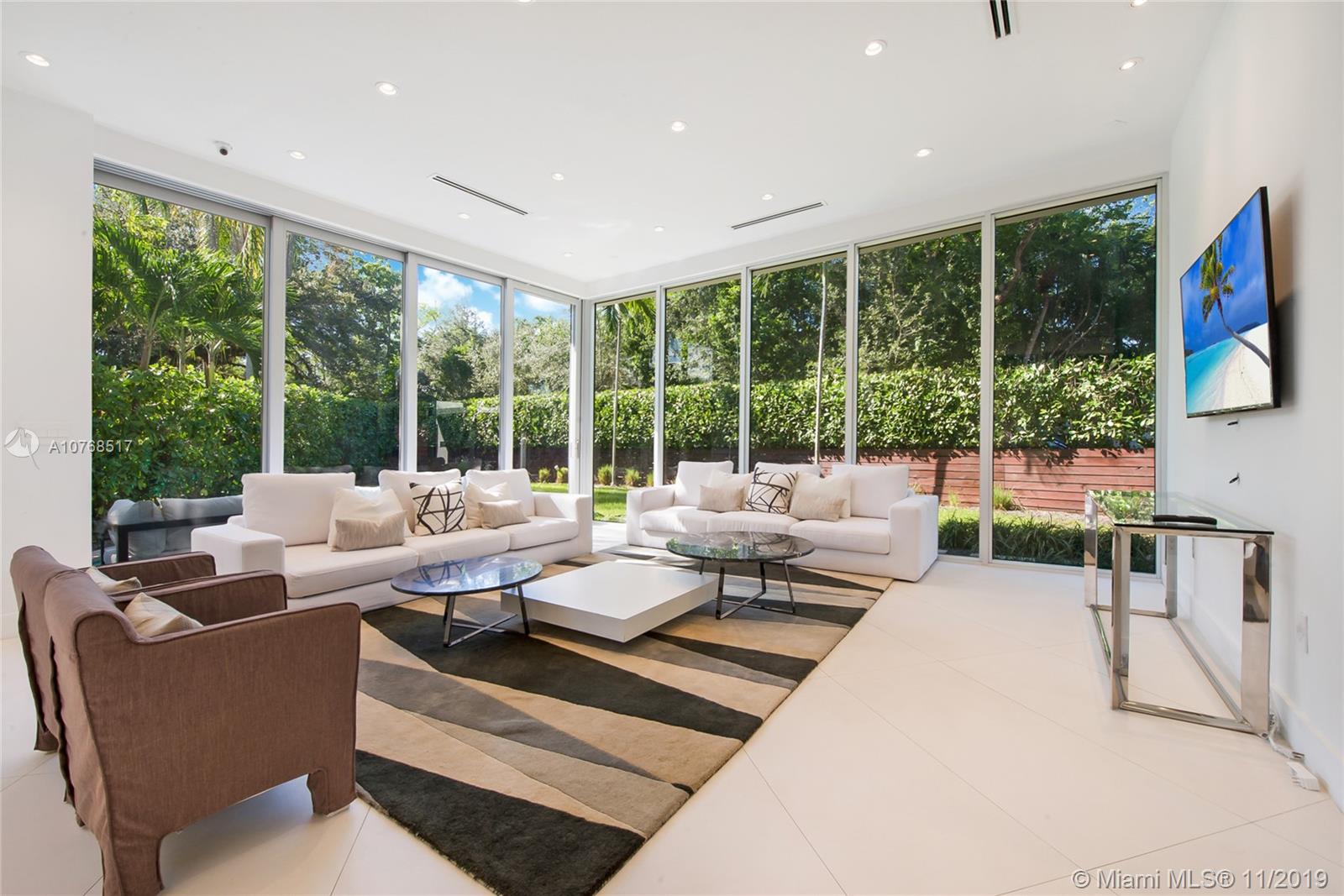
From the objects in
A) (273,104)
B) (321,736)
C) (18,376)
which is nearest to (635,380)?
(273,104)

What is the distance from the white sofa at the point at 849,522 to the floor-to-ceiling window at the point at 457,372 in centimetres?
181

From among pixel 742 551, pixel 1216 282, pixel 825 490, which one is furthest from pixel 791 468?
pixel 1216 282

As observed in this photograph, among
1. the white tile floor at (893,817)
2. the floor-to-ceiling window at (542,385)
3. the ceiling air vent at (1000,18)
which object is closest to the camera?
the white tile floor at (893,817)

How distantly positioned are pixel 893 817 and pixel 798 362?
4579 millimetres

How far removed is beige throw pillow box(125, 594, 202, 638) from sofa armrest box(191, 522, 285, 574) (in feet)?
4.88

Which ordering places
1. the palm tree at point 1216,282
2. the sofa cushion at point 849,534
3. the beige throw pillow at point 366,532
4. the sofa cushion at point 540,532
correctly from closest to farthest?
the palm tree at point 1216,282 < the beige throw pillow at point 366,532 < the sofa cushion at point 849,534 < the sofa cushion at point 540,532

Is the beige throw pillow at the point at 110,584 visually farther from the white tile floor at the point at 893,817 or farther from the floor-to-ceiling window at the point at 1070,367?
the floor-to-ceiling window at the point at 1070,367

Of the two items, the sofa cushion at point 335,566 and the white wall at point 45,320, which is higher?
the white wall at point 45,320

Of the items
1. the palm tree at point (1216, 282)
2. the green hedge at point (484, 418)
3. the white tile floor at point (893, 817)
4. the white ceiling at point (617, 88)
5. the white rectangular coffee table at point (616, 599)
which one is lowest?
the white tile floor at point (893, 817)

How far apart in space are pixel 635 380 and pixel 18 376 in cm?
499

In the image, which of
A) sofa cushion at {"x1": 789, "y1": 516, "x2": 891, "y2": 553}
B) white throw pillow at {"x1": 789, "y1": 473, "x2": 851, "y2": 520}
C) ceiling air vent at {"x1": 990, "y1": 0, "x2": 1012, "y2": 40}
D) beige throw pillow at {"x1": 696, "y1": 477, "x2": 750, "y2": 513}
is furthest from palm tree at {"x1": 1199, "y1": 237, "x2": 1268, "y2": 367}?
beige throw pillow at {"x1": 696, "y1": 477, "x2": 750, "y2": 513}

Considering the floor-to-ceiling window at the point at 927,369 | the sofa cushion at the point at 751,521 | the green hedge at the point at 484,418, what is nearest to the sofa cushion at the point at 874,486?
the floor-to-ceiling window at the point at 927,369

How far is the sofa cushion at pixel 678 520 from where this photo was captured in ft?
16.9

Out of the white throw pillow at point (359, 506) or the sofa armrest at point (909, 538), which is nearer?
the white throw pillow at point (359, 506)
